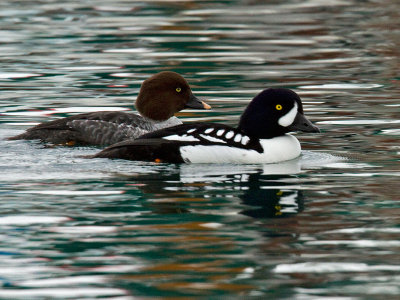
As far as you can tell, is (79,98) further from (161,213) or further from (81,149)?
(161,213)

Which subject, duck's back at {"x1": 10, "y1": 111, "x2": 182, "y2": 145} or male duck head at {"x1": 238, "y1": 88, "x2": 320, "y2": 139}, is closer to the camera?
male duck head at {"x1": 238, "y1": 88, "x2": 320, "y2": 139}

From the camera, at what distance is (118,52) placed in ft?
72.3

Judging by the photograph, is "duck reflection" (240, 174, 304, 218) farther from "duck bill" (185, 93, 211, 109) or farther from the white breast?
"duck bill" (185, 93, 211, 109)

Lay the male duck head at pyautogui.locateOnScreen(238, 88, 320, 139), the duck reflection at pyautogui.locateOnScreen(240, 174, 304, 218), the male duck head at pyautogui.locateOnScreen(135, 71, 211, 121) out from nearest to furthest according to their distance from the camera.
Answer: the duck reflection at pyautogui.locateOnScreen(240, 174, 304, 218) < the male duck head at pyautogui.locateOnScreen(238, 88, 320, 139) < the male duck head at pyautogui.locateOnScreen(135, 71, 211, 121)

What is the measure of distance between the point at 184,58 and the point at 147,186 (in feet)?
36.3

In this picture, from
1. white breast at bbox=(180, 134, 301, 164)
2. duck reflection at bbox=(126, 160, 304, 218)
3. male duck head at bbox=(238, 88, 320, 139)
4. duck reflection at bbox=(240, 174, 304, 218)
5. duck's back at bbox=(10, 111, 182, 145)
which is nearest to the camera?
duck reflection at bbox=(240, 174, 304, 218)

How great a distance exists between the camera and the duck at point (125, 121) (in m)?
12.9

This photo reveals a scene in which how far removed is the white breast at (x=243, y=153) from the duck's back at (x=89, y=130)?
188 cm

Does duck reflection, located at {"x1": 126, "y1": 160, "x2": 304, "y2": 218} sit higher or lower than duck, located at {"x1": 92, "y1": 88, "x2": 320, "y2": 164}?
lower

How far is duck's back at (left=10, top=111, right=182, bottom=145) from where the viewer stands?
42.3 feet

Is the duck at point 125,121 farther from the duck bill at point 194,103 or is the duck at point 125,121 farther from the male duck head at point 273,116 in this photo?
the male duck head at point 273,116

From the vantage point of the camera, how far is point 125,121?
13.2 meters

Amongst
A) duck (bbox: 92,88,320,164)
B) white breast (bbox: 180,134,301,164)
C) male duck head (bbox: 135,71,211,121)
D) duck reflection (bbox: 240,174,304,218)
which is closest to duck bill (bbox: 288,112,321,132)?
duck (bbox: 92,88,320,164)

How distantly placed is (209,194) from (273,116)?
218 centimetres
